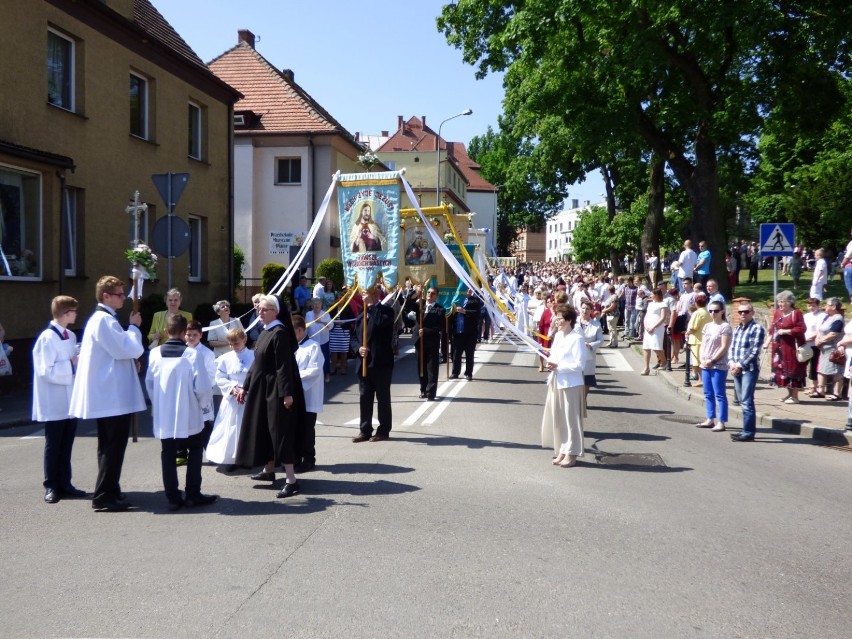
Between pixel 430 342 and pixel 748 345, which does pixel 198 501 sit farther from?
pixel 748 345

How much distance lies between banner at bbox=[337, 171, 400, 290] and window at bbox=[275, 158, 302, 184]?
2256cm

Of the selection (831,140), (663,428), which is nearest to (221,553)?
(663,428)

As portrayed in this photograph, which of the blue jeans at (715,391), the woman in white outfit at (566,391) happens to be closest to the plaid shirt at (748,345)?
the blue jeans at (715,391)

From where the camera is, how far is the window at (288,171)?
112 ft

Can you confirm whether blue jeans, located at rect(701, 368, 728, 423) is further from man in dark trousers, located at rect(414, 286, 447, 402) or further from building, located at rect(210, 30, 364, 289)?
building, located at rect(210, 30, 364, 289)

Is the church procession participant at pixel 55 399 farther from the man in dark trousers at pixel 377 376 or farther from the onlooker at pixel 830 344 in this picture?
the onlooker at pixel 830 344

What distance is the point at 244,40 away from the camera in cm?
3806

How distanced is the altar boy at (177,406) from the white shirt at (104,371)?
0.22 metres

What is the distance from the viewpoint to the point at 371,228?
39.9 feet

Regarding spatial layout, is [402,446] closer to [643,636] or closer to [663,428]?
[663,428]

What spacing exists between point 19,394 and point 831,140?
140 feet

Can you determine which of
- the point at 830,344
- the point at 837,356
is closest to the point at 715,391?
the point at 837,356

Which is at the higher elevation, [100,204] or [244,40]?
[244,40]

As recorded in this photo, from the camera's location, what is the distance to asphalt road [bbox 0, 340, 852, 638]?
4.65m
